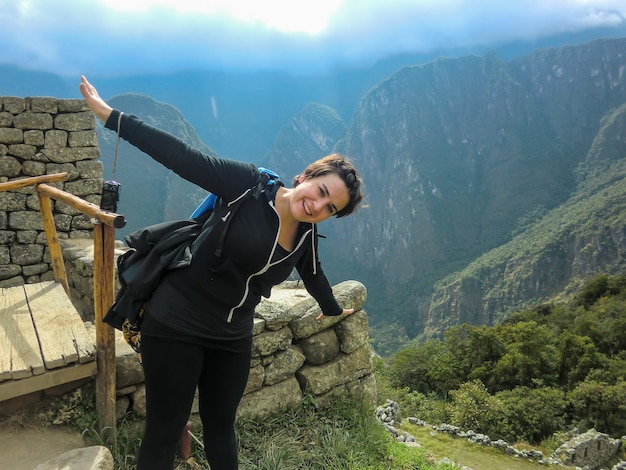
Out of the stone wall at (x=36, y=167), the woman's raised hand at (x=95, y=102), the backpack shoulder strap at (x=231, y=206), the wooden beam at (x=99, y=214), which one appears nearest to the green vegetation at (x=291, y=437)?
the wooden beam at (x=99, y=214)

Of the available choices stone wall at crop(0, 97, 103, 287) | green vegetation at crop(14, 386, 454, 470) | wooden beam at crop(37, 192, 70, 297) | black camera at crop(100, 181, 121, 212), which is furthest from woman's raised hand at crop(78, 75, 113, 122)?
stone wall at crop(0, 97, 103, 287)

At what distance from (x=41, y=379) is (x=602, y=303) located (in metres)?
39.6

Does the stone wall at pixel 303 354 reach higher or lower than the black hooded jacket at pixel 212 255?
lower

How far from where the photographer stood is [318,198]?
5.99 feet

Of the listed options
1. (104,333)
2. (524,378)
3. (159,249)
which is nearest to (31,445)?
(104,333)

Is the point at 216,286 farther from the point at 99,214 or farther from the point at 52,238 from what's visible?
the point at 52,238

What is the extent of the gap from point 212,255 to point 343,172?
0.64 m

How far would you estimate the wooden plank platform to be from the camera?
2.24m

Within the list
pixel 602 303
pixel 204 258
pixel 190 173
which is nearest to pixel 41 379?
pixel 204 258

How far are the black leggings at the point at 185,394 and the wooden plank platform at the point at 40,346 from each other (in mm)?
832

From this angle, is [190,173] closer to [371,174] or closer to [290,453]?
[290,453]

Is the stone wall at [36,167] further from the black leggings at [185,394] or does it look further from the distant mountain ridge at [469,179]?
Result: the distant mountain ridge at [469,179]

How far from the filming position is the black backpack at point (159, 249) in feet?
5.77

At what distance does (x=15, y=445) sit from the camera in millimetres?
2281
